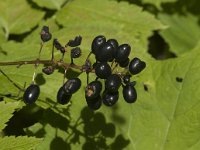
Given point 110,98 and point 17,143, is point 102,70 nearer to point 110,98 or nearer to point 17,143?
point 110,98

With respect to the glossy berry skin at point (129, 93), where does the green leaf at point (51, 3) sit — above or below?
below

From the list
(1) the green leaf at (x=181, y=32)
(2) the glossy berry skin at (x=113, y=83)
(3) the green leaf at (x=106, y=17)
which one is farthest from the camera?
(1) the green leaf at (x=181, y=32)

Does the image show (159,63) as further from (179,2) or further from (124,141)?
(179,2)

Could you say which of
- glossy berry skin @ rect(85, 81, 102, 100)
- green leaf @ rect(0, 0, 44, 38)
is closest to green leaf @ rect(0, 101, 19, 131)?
glossy berry skin @ rect(85, 81, 102, 100)

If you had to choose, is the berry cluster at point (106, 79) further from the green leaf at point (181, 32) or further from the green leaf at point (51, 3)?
the green leaf at point (181, 32)

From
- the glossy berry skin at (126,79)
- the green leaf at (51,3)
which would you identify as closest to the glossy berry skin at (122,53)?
the glossy berry skin at (126,79)

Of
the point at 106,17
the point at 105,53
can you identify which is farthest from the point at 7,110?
the point at 106,17
